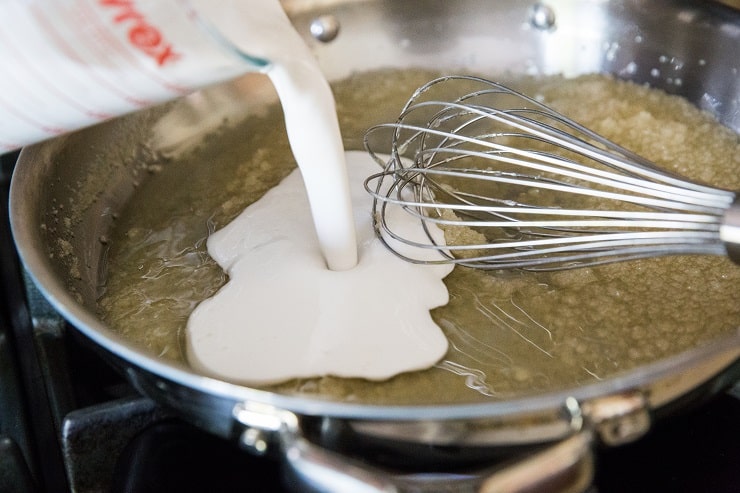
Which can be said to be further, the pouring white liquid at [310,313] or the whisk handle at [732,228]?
the pouring white liquid at [310,313]

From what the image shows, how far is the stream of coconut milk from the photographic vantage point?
664mm

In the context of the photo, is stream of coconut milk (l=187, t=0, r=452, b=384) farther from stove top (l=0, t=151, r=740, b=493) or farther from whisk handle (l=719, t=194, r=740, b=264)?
whisk handle (l=719, t=194, r=740, b=264)

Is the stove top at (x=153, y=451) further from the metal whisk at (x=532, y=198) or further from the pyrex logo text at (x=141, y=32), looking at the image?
the pyrex logo text at (x=141, y=32)

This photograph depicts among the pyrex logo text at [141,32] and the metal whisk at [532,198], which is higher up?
the pyrex logo text at [141,32]

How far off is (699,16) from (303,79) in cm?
58

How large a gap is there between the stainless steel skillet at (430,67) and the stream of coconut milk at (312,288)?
0.38 ft

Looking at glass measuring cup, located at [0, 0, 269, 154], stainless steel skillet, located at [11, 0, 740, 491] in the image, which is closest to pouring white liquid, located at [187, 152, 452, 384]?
stainless steel skillet, located at [11, 0, 740, 491]

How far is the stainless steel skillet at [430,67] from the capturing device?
483 millimetres

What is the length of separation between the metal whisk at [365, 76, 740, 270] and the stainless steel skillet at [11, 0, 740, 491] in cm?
10

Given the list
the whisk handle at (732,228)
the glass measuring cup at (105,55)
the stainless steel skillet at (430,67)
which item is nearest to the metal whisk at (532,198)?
the whisk handle at (732,228)

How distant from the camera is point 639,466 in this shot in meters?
0.65

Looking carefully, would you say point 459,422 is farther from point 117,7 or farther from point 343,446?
point 117,7

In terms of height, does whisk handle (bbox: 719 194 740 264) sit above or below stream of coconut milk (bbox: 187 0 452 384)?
above

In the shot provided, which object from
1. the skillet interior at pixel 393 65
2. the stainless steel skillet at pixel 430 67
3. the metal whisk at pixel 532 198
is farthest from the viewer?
the skillet interior at pixel 393 65
